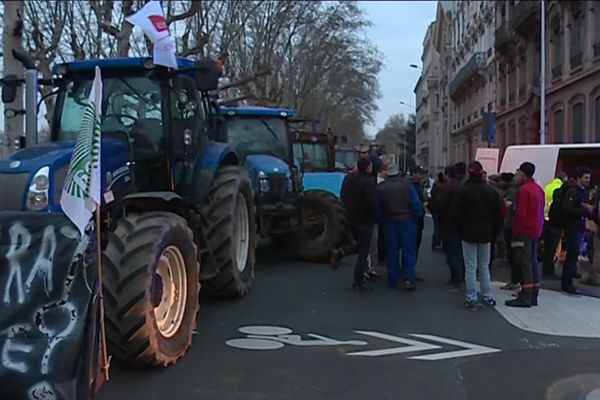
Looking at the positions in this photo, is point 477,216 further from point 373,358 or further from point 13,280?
point 13,280

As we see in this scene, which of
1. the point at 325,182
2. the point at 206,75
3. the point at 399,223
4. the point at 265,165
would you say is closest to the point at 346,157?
the point at 325,182

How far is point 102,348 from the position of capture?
16.2 ft

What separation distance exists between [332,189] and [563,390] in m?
8.54

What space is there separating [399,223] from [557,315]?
253 cm

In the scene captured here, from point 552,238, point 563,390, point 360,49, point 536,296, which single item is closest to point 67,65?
point 563,390

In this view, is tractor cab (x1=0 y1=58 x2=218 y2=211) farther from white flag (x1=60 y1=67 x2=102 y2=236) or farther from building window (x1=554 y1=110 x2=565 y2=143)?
building window (x1=554 y1=110 x2=565 y2=143)

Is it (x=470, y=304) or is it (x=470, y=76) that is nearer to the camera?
(x=470, y=304)

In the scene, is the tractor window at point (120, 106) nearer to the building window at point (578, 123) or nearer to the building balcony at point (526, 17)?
the building window at point (578, 123)

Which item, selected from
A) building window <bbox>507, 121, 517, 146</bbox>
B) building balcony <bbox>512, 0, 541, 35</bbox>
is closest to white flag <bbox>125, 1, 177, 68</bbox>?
building balcony <bbox>512, 0, 541, 35</bbox>

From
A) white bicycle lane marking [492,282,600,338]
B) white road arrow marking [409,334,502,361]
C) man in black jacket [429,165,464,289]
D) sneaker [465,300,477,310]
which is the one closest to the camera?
white road arrow marking [409,334,502,361]

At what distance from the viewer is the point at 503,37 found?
41688mm

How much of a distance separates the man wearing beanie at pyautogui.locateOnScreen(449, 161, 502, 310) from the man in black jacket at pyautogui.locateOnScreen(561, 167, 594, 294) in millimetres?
1440

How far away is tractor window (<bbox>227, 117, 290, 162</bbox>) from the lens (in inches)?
498

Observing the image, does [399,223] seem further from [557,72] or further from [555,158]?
[557,72]
